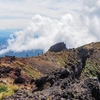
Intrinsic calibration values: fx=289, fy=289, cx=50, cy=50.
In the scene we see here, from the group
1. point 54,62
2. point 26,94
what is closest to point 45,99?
point 26,94

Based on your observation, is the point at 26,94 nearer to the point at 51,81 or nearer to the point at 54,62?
the point at 51,81

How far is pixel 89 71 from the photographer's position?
186 m

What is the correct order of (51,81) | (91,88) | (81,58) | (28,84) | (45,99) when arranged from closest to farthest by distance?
1. (45,99)
2. (91,88)
3. (51,81)
4. (28,84)
5. (81,58)

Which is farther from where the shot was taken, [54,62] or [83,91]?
[54,62]

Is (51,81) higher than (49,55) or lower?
lower

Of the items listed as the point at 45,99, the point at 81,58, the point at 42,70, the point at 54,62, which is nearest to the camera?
the point at 45,99

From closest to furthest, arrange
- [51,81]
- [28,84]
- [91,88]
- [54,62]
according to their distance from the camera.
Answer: [91,88] → [51,81] → [28,84] → [54,62]

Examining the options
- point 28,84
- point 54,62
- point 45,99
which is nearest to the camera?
point 45,99

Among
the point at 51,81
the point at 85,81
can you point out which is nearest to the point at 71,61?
the point at 51,81

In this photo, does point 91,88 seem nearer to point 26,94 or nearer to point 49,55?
point 26,94

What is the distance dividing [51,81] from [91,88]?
15940mm

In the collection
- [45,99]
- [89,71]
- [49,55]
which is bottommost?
[45,99]

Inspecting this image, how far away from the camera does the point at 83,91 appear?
40.8 metres

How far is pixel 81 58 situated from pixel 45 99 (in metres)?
156
